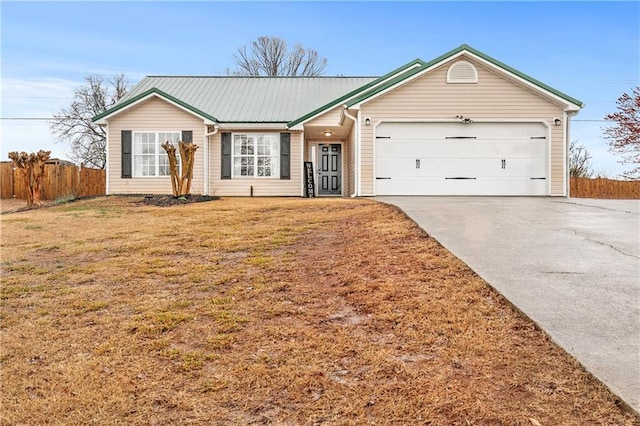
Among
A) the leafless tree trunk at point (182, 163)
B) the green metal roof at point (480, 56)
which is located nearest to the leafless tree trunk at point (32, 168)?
the leafless tree trunk at point (182, 163)

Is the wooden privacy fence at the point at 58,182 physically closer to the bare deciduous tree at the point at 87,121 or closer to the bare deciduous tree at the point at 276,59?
the bare deciduous tree at the point at 87,121

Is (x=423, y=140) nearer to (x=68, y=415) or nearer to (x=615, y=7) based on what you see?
(x=615, y=7)

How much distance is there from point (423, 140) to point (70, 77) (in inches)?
1144

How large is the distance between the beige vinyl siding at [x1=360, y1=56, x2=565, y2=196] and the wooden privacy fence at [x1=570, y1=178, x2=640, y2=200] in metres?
12.5

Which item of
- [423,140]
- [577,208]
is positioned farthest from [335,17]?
[577,208]

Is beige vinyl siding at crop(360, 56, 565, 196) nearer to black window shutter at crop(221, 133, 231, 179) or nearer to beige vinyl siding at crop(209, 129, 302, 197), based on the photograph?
beige vinyl siding at crop(209, 129, 302, 197)

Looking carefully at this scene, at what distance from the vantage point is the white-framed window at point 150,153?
55.2 ft

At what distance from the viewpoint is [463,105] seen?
14.4 meters

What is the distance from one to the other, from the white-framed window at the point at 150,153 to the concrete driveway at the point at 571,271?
10937 millimetres

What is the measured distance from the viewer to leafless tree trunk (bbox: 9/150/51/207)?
16.1m

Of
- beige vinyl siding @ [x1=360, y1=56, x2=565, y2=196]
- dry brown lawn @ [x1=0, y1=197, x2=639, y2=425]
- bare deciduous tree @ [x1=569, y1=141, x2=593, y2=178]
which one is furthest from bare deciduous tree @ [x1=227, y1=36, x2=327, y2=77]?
dry brown lawn @ [x1=0, y1=197, x2=639, y2=425]

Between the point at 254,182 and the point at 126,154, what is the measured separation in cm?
463

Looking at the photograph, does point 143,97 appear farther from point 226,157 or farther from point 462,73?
point 462,73

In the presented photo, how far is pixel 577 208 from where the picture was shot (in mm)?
10656
